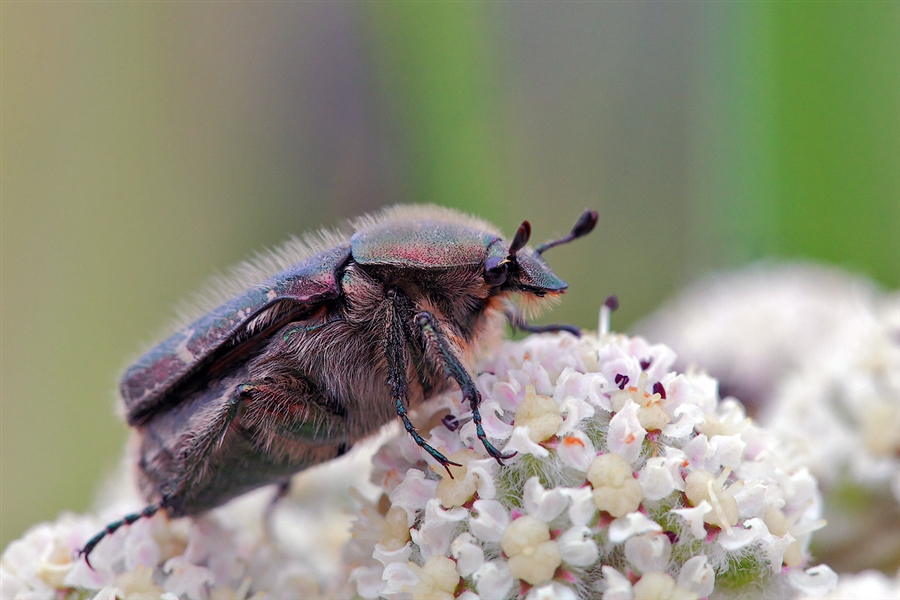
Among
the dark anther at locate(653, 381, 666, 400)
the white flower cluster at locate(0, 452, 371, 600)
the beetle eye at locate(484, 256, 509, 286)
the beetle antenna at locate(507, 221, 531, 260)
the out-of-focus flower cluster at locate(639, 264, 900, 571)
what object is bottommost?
the out-of-focus flower cluster at locate(639, 264, 900, 571)

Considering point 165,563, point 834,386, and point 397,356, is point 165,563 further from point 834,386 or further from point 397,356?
point 834,386

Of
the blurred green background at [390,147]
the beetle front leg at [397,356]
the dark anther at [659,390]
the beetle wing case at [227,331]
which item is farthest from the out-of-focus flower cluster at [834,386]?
the beetle wing case at [227,331]

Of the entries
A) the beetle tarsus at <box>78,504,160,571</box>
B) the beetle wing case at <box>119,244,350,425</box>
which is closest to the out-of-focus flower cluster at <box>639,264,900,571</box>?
the beetle wing case at <box>119,244,350,425</box>

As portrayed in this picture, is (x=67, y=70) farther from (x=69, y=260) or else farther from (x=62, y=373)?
(x=62, y=373)

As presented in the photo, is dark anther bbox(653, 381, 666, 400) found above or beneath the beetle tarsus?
above

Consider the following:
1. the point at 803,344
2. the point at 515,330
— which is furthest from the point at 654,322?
the point at 515,330

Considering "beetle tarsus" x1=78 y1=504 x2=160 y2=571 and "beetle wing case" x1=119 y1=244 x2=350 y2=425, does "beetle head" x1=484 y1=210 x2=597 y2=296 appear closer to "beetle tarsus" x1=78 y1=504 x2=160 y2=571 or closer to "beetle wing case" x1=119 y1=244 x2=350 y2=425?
"beetle wing case" x1=119 y1=244 x2=350 y2=425

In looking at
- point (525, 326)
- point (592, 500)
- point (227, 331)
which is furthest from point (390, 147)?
point (592, 500)

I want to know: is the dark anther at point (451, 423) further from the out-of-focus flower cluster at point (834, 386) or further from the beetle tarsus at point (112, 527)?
the out-of-focus flower cluster at point (834, 386)
